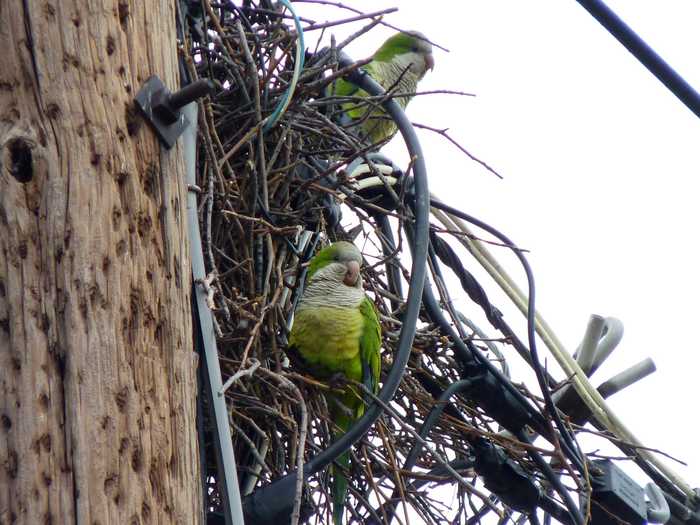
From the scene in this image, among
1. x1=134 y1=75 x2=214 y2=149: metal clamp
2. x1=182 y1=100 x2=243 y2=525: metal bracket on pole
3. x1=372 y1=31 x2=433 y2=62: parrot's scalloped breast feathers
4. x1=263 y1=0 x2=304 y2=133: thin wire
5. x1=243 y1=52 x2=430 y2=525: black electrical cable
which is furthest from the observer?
x1=372 y1=31 x2=433 y2=62: parrot's scalloped breast feathers

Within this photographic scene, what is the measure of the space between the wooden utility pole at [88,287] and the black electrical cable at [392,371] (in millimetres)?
439

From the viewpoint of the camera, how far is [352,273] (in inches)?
133

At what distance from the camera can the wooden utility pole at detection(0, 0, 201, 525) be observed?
176cm

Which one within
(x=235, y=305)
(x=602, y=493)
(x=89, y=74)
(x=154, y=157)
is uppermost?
(x=89, y=74)

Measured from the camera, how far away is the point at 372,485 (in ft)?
9.55

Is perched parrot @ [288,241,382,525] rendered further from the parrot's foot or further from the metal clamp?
the metal clamp

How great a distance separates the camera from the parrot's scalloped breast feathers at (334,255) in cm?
339

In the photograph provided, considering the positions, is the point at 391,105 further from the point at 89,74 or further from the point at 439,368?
the point at 89,74

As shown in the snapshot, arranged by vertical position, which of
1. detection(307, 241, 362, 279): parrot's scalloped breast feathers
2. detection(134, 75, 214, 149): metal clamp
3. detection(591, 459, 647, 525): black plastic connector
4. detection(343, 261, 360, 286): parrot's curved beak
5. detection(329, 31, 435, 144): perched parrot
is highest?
detection(329, 31, 435, 144): perched parrot

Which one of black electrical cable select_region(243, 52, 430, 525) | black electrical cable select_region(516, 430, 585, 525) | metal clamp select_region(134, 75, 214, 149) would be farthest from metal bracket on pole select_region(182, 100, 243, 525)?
black electrical cable select_region(516, 430, 585, 525)

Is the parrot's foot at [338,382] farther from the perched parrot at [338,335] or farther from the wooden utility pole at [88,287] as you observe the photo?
the wooden utility pole at [88,287]

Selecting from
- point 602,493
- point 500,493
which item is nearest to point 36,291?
point 500,493

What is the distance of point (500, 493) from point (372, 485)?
547mm

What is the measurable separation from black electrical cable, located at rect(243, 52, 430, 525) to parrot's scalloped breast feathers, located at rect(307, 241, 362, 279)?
1.33ft
